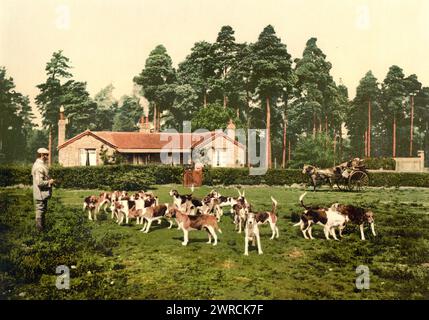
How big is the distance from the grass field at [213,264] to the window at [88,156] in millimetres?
20068

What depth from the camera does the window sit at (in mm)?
32344

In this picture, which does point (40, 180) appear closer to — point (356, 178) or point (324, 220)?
point (324, 220)

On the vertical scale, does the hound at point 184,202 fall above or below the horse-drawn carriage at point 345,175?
below

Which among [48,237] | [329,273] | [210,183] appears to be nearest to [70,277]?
[48,237]

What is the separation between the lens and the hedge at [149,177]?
2212 centimetres

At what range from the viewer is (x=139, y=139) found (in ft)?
114

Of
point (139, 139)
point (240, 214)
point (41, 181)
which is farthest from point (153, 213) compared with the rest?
point (139, 139)

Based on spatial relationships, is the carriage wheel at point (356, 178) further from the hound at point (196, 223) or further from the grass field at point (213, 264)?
the hound at point (196, 223)

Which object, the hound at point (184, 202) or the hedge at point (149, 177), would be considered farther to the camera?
the hedge at point (149, 177)

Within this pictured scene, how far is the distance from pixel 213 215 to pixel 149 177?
1256 cm

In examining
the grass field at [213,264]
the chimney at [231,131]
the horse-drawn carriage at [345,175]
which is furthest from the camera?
the chimney at [231,131]

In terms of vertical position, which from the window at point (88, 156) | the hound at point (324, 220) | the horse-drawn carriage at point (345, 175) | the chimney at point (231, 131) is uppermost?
the chimney at point (231, 131)

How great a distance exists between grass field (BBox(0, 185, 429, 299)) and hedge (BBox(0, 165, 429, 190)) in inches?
371

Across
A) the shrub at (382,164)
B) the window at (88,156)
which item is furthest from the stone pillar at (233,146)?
the shrub at (382,164)
